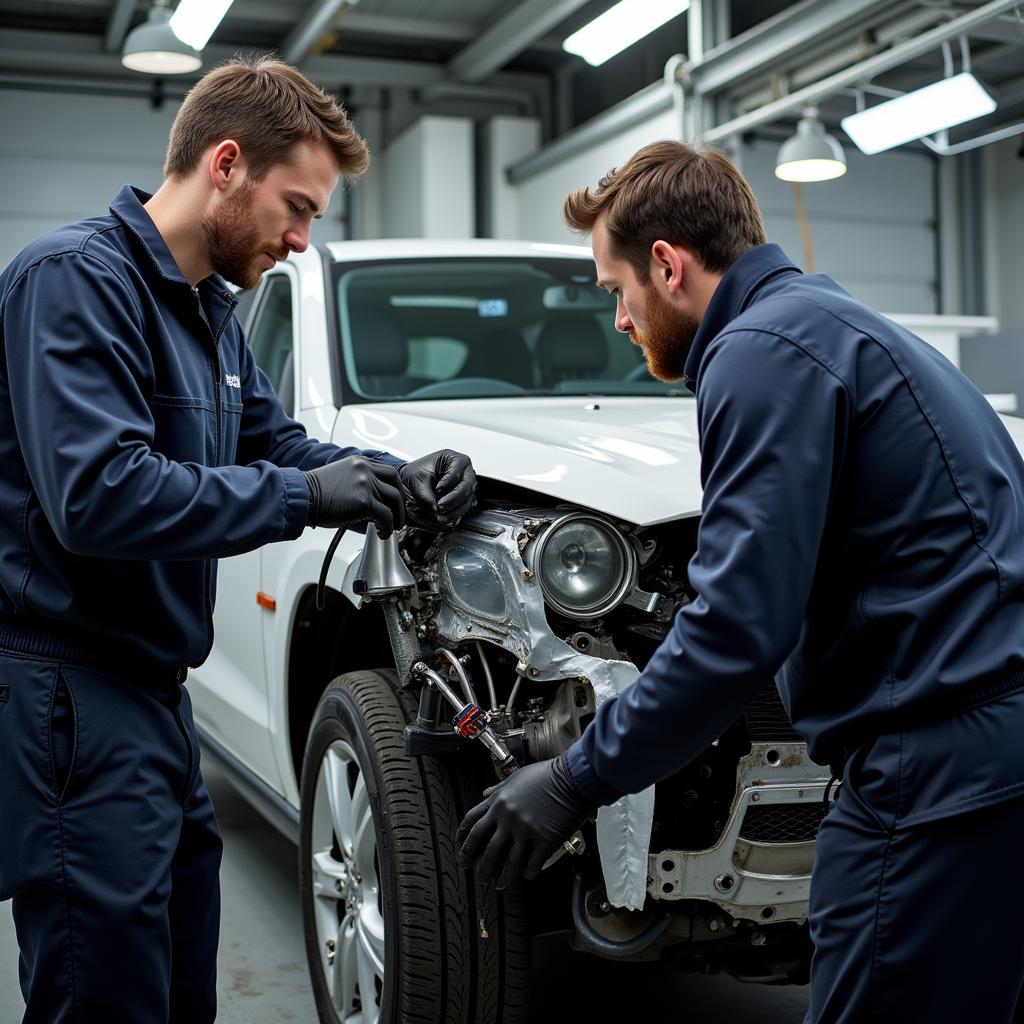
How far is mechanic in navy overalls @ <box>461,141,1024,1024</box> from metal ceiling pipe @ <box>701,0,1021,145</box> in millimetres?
5743

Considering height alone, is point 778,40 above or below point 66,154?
below

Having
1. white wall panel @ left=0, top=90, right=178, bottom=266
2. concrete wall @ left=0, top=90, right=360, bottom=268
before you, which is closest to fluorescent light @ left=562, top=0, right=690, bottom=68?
concrete wall @ left=0, top=90, right=360, bottom=268

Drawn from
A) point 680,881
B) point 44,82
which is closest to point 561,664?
point 680,881

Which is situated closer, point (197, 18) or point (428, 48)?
point (197, 18)

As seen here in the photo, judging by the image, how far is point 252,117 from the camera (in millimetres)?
1970

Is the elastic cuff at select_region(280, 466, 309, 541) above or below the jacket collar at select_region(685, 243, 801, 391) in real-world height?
below

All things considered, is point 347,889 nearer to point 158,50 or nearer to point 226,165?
point 226,165

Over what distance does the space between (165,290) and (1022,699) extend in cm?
134

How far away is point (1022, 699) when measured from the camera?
1.48 metres

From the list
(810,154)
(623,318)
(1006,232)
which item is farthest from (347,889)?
(1006,232)

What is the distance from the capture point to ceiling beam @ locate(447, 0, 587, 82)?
1033cm

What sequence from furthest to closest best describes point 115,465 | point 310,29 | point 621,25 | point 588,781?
point 310,29
point 621,25
point 115,465
point 588,781

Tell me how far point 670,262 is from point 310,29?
957cm

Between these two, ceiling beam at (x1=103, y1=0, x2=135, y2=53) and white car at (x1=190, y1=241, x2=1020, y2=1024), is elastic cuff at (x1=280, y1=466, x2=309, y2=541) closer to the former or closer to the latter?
white car at (x1=190, y1=241, x2=1020, y2=1024)
